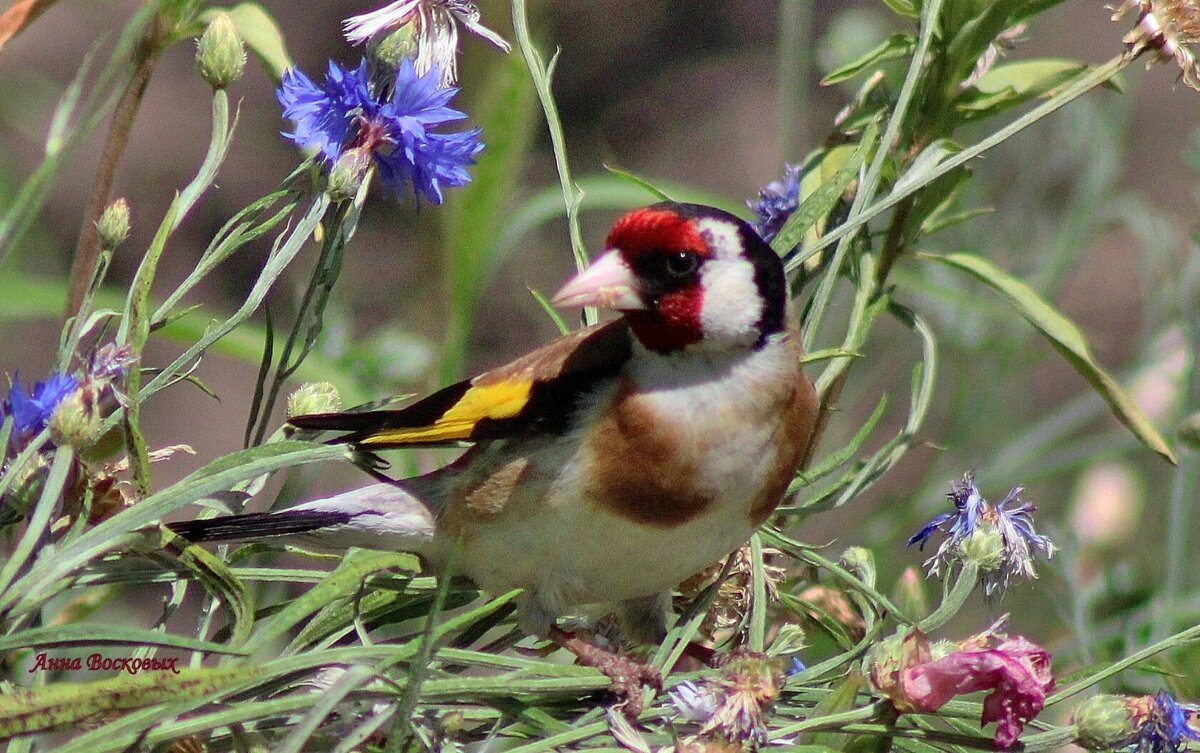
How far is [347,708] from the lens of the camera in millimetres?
1143

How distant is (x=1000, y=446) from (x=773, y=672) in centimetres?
192

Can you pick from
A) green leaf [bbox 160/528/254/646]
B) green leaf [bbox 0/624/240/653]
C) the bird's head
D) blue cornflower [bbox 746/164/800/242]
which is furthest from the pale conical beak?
green leaf [bbox 0/624/240/653]

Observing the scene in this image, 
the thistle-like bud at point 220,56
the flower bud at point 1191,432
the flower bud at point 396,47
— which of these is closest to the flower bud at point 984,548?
the flower bud at point 1191,432

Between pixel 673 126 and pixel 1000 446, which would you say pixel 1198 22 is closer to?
pixel 1000 446

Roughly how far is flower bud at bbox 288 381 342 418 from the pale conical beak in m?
0.26

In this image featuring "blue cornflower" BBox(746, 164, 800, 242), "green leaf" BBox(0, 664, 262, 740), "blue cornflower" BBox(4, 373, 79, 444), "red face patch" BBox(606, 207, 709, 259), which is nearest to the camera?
"green leaf" BBox(0, 664, 262, 740)

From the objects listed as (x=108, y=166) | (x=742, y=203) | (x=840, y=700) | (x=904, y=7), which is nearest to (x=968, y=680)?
(x=840, y=700)

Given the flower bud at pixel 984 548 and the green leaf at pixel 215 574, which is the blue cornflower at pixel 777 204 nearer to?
the flower bud at pixel 984 548

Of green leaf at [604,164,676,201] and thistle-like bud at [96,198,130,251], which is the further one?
green leaf at [604,164,676,201]

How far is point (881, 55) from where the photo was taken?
1.60 m

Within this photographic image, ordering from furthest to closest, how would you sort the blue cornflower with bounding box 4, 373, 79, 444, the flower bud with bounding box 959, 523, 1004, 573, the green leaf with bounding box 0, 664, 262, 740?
the flower bud with bounding box 959, 523, 1004, 573, the blue cornflower with bounding box 4, 373, 79, 444, the green leaf with bounding box 0, 664, 262, 740

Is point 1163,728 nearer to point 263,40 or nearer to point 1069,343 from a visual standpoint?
point 1069,343

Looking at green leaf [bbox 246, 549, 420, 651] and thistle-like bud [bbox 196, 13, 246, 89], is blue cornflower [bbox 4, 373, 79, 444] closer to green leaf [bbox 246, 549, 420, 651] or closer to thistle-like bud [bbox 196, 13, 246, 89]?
green leaf [bbox 246, 549, 420, 651]

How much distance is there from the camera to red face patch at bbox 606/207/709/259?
62.4 inches
